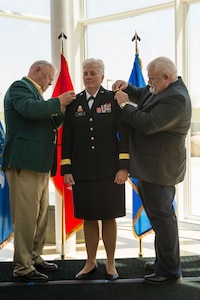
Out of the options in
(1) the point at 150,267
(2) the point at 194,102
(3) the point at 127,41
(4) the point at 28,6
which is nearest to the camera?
(1) the point at 150,267

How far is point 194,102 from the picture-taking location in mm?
4922

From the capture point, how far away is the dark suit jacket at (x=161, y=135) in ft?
8.52

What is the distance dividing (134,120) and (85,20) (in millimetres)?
3045

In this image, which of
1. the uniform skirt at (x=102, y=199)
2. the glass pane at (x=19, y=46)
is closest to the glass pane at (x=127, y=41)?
the glass pane at (x=19, y=46)

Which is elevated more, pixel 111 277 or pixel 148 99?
pixel 148 99

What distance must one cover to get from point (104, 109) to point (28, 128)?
1.79 ft

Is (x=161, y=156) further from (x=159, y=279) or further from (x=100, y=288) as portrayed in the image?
(x=100, y=288)

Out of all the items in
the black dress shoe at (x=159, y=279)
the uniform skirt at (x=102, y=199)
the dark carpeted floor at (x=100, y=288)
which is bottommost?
the dark carpeted floor at (x=100, y=288)

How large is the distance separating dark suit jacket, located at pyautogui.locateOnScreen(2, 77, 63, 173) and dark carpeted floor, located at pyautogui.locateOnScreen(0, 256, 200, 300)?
80 cm

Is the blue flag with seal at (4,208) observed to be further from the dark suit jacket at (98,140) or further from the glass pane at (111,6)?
the glass pane at (111,6)

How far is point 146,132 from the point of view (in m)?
2.65

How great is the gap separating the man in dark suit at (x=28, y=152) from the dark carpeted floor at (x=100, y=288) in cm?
13

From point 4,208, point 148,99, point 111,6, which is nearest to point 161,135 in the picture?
point 148,99

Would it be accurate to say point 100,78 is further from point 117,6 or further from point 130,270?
point 117,6
